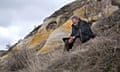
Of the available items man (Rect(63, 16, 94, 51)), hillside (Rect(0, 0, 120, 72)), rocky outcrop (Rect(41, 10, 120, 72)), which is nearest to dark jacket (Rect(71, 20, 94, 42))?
man (Rect(63, 16, 94, 51))

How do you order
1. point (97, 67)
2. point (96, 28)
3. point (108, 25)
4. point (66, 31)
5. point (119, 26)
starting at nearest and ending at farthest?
point (97, 67), point (119, 26), point (108, 25), point (96, 28), point (66, 31)

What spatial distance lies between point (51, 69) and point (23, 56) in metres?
5.61

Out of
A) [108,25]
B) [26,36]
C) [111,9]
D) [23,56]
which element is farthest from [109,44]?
[26,36]

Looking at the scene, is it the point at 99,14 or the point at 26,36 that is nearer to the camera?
the point at 99,14

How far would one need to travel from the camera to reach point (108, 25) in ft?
50.5

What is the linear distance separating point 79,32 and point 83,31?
11.1 inches

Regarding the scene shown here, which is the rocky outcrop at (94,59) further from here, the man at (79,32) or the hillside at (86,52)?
the man at (79,32)

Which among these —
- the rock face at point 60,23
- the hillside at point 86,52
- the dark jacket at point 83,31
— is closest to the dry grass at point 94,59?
the hillside at point 86,52

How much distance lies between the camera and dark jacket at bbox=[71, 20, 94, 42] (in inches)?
579

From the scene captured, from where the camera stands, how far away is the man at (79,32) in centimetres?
1481

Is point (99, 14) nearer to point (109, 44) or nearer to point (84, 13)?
point (84, 13)

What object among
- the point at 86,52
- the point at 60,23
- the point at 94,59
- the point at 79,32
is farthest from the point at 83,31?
the point at 60,23

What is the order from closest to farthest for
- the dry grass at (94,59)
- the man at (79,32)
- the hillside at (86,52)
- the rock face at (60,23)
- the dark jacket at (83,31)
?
the dry grass at (94,59)
the hillside at (86,52)
the dark jacket at (83,31)
the man at (79,32)
the rock face at (60,23)

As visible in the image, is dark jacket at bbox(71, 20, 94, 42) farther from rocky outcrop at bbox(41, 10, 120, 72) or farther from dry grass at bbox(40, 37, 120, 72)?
dry grass at bbox(40, 37, 120, 72)
